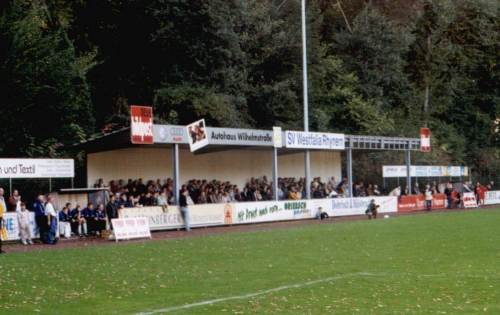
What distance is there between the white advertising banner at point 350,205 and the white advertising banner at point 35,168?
15786 millimetres

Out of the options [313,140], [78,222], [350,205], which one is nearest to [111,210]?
[78,222]

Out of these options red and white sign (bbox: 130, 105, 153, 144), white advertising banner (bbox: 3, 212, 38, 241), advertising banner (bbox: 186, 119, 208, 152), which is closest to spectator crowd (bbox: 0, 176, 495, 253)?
white advertising banner (bbox: 3, 212, 38, 241)

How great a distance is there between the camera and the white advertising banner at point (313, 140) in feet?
129

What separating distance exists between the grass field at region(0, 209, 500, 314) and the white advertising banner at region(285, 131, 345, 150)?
14317mm

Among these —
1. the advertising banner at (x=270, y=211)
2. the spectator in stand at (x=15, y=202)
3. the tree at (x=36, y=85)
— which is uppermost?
the tree at (x=36, y=85)

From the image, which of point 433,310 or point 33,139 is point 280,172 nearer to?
point 33,139

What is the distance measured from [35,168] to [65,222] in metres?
2.45

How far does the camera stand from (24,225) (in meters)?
27.2

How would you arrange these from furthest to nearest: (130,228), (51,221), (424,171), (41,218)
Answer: (424,171) < (130,228) < (51,221) < (41,218)

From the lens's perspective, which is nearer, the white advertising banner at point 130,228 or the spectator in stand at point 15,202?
the spectator in stand at point 15,202

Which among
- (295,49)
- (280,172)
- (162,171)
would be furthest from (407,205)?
(162,171)

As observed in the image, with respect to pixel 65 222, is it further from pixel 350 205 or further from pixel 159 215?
pixel 350 205

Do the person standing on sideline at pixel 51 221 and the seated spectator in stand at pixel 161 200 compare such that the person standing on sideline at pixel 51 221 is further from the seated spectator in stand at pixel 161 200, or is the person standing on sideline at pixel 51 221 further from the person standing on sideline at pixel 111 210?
the seated spectator in stand at pixel 161 200

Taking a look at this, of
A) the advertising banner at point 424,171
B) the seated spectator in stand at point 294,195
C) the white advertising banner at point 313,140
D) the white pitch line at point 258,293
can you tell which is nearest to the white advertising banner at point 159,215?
the white advertising banner at point 313,140
